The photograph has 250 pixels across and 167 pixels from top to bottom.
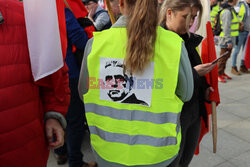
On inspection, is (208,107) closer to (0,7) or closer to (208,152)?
(208,152)

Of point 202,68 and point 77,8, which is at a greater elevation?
point 77,8

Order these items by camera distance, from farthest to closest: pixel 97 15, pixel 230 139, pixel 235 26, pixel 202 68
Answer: pixel 235 26
pixel 97 15
pixel 230 139
pixel 202 68

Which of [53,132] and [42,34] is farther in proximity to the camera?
[53,132]

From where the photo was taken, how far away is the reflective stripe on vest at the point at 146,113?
1278 millimetres

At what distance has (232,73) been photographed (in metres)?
6.14

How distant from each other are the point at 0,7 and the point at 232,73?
19.5 feet

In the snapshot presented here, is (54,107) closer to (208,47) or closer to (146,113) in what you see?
(146,113)

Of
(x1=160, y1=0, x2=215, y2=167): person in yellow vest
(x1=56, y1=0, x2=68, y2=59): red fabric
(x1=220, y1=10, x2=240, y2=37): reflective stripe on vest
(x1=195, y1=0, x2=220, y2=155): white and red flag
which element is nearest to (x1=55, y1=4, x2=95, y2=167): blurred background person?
(x1=160, y1=0, x2=215, y2=167): person in yellow vest

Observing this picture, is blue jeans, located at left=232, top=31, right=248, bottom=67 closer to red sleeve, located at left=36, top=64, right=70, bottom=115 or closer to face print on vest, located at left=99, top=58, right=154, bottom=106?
face print on vest, located at left=99, top=58, right=154, bottom=106

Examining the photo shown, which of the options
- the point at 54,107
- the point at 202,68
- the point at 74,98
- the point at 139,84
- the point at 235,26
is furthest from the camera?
the point at 235,26

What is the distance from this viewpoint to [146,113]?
1304 millimetres

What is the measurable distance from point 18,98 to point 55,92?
0.79 feet

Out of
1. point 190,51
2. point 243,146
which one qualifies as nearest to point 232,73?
point 243,146

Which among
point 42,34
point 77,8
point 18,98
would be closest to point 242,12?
point 77,8
